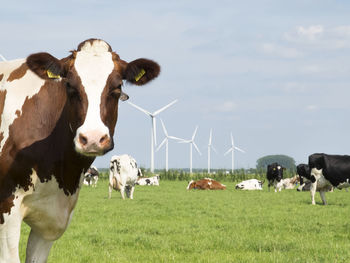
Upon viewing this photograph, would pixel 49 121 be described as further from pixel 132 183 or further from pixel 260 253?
pixel 132 183

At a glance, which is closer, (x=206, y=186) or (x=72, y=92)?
(x=72, y=92)

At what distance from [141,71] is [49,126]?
3.22 feet

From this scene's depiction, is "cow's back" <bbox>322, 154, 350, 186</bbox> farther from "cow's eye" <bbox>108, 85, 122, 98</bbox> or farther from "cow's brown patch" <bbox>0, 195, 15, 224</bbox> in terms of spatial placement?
"cow's brown patch" <bbox>0, 195, 15, 224</bbox>

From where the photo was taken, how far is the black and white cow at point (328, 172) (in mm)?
19453

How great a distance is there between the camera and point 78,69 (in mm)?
4277

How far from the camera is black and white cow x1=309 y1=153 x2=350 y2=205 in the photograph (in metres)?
19.5

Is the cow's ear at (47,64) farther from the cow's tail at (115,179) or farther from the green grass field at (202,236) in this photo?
the cow's tail at (115,179)

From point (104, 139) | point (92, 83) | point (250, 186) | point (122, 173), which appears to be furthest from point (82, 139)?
point (250, 186)

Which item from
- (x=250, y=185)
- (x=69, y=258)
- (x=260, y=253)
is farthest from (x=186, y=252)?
(x=250, y=185)

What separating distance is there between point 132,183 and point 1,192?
16.9 meters

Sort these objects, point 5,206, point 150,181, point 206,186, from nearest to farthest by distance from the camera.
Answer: point 5,206, point 206,186, point 150,181

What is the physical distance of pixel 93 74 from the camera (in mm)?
4246

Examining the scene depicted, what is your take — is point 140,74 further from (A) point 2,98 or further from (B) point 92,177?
(B) point 92,177

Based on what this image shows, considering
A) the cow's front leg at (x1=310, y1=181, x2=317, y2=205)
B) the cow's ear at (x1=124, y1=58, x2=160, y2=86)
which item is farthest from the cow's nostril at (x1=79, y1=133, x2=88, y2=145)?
the cow's front leg at (x1=310, y1=181, x2=317, y2=205)
